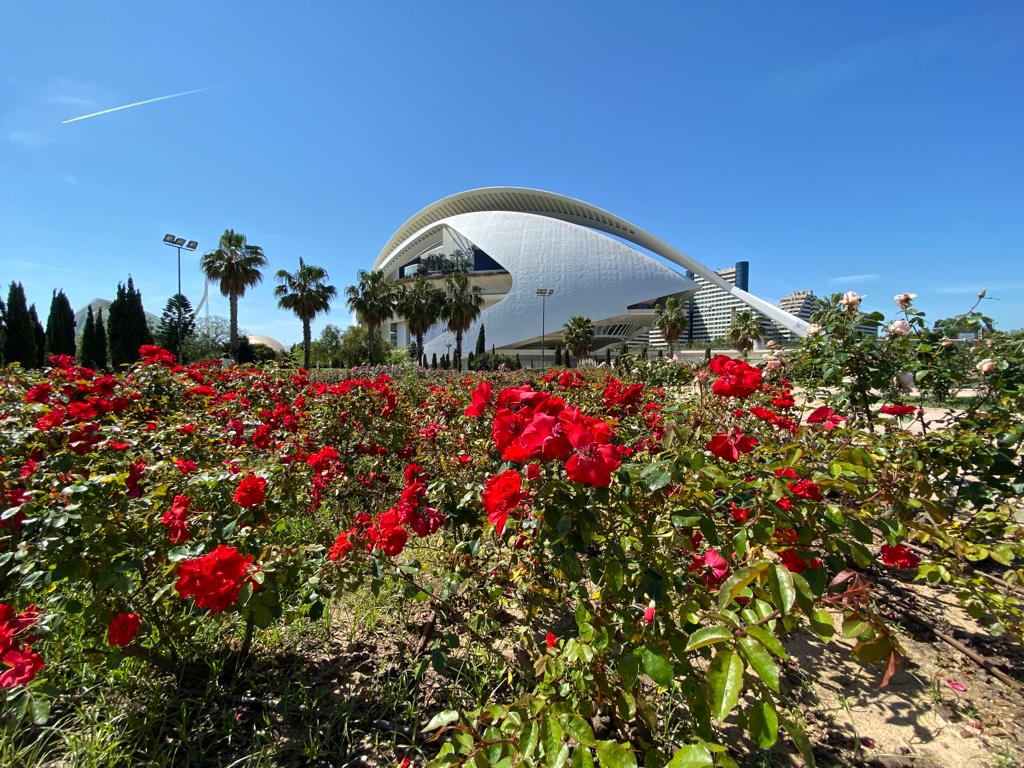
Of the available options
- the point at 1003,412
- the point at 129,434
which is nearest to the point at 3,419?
the point at 129,434

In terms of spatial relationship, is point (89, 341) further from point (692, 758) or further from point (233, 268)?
point (692, 758)

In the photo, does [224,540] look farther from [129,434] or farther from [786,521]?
[786,521]

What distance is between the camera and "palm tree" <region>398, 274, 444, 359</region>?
30938mm

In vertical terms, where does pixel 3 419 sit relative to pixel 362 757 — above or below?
above

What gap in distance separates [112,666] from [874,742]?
2.56m

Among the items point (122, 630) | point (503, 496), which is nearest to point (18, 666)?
point (122, 630)

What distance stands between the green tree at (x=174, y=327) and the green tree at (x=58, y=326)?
4.23 meters

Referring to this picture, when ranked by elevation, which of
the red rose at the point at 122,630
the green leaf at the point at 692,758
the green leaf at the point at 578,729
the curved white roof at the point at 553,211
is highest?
the curved white roof at the point at 553,211

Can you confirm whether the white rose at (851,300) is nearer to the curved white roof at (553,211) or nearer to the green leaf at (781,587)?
the green leaf at (781,587)

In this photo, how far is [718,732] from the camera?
149cm

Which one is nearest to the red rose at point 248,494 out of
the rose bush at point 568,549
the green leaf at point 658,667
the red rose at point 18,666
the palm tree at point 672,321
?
the rose bush at point 568,549

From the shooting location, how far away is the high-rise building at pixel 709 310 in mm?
49094

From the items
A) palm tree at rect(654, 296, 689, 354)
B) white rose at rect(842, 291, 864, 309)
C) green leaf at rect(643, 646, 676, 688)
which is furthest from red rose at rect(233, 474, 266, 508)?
palm tree at rect(654, 296, 689, 354)

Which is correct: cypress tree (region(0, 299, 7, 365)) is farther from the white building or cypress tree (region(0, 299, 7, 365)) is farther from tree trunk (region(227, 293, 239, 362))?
the white building
